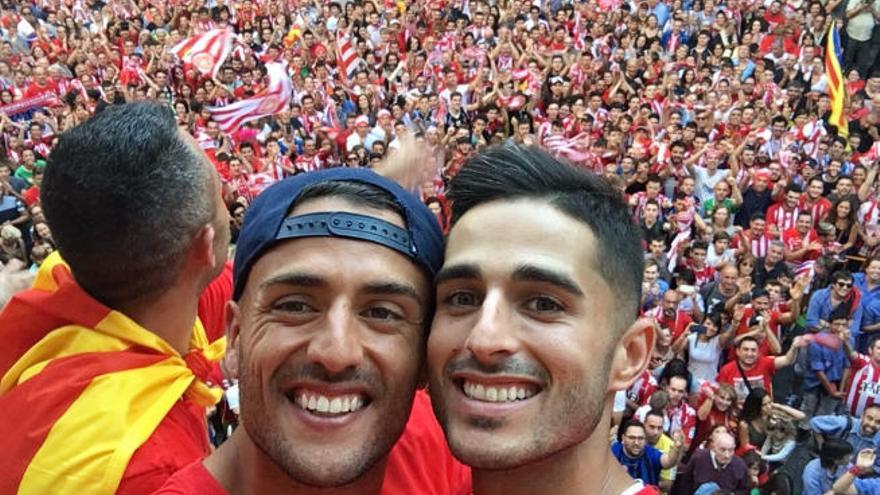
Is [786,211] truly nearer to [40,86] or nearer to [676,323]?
[676,323]

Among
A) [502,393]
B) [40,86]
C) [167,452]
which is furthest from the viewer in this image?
[40,86]

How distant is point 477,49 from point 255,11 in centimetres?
465

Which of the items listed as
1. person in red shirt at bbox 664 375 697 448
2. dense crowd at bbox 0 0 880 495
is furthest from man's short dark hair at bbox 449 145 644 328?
person in red shirt at bbox 664 375 697 448

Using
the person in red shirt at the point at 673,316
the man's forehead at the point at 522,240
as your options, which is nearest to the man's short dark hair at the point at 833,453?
the person in red shirt at the point at 673,316

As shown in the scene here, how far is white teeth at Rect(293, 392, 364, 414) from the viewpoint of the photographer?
189 centimetres

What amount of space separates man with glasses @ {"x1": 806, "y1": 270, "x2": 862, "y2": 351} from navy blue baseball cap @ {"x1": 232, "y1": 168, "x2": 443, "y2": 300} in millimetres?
7538

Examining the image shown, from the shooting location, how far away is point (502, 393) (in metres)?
1.82

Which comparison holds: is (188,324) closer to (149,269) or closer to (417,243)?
(149,269)

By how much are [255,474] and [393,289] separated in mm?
499

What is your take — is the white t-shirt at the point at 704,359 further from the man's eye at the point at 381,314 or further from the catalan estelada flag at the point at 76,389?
the man's eye at the point at 381,314

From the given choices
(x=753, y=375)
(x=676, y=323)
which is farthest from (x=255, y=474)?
(x=676, y=323)

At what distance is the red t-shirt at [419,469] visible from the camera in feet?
6.72

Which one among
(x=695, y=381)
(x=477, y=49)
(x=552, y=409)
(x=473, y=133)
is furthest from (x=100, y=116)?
(x=477, y=49)

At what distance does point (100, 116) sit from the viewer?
245cm
